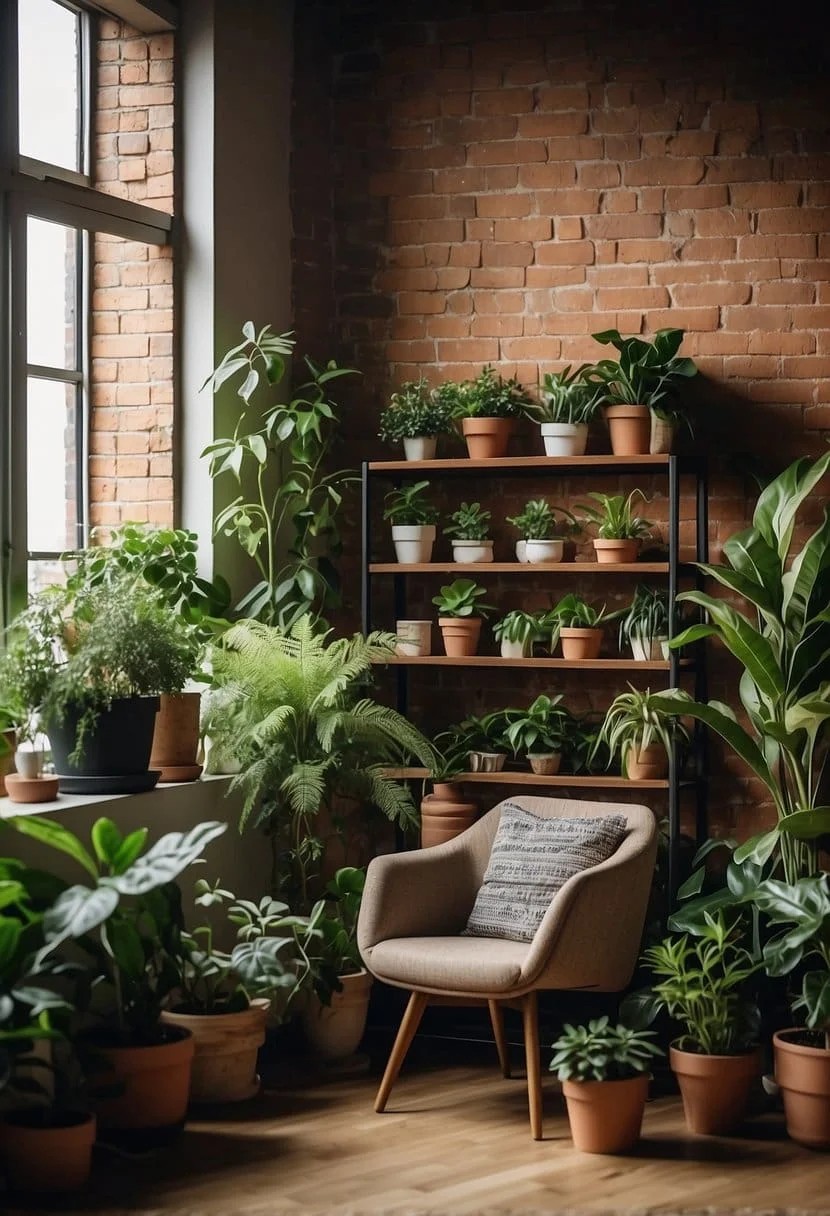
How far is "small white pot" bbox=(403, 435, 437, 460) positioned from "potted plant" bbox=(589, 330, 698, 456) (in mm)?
594

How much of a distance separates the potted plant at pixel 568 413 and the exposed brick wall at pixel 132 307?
4.01ft

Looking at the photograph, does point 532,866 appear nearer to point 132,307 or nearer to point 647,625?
point 647,625

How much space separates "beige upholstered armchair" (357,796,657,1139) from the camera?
392 cm

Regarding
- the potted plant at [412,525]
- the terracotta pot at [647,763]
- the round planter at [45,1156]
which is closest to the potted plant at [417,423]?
the potted plant at [412,525]

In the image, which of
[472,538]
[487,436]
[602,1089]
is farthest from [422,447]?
[602,1089]

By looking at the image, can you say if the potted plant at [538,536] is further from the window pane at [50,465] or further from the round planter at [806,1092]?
the round planter at [806,1092]

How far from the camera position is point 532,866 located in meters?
4.30

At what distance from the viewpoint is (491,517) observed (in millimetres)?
5145

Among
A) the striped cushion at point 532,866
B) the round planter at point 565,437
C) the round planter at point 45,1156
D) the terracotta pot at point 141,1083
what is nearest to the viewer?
the round planter at point 45,1156

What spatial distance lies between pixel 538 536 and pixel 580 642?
0.38 m

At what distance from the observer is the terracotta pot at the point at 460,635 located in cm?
490

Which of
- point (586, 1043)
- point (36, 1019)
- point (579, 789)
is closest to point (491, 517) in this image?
point (579, 789)

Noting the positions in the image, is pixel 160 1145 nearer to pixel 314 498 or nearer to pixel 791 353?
pixel 314 498

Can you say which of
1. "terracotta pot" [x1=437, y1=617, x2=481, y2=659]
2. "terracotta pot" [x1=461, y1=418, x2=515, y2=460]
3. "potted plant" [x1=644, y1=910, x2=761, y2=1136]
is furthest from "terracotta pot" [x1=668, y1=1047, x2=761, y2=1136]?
"terracotta pot" [x1=461, y1=418, x2=515, y2=460]
